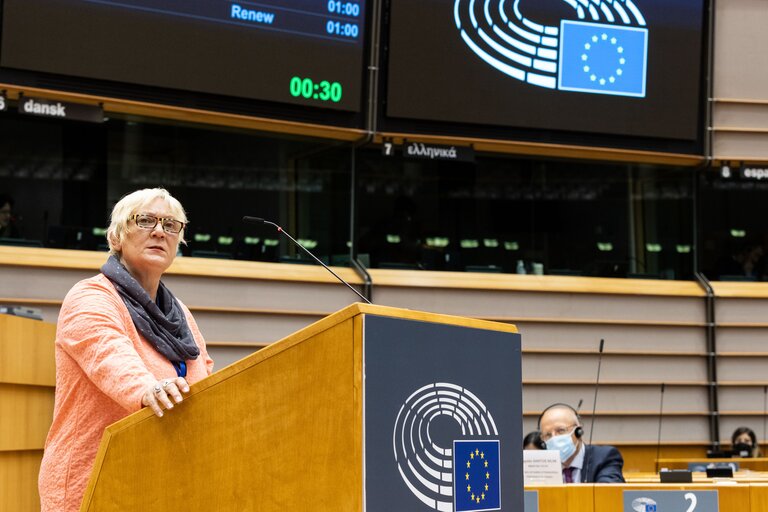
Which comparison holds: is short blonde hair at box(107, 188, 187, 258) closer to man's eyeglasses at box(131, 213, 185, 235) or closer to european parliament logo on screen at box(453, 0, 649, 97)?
man's eyeglasses at box(131, 213, 185, 235)

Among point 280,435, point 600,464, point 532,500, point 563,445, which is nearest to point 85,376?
point 280,435

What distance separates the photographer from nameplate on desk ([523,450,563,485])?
437 cm

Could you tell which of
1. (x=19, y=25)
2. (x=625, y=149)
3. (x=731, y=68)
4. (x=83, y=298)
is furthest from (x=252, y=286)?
(x=83, y=298)

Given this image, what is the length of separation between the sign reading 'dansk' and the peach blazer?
598 cm

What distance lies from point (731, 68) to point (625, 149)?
152 centimetres

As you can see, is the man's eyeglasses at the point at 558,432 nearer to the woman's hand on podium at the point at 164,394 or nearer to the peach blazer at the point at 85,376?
the peach blazer at the point at 85,376

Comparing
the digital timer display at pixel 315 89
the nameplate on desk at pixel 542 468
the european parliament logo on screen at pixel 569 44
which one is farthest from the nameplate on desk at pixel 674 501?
the european parliament logo on screen at pixel 569 44

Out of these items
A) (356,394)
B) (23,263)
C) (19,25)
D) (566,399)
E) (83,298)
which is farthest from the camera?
(566,399)

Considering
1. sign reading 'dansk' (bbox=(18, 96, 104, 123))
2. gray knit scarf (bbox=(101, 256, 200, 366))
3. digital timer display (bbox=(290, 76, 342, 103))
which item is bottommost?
gray knit scarf (bbox=(101, 256, 200, 366))

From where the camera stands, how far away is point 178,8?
793cm

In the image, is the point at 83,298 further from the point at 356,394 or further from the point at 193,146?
the point at 193,146

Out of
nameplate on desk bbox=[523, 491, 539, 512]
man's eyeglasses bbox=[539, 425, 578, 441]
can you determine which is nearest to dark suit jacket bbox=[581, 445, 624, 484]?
man's eyeglasses bbox=[539, 425, 578, 441]

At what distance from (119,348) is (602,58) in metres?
8.30

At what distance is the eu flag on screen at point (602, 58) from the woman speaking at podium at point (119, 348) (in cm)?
773
